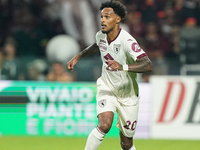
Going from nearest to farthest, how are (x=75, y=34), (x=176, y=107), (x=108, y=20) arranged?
(x=108, y=20) < (x=176, y=107) < (x=75, y=34)

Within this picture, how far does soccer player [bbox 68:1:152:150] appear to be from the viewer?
548cm

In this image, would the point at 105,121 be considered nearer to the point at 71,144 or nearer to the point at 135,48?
the point at 135,48

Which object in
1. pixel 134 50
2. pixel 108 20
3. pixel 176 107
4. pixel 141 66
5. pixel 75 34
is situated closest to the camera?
pixel 141 66

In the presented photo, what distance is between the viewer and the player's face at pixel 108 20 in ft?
18.5

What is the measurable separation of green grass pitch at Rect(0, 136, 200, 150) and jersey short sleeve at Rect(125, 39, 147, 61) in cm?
259

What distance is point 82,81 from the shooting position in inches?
372

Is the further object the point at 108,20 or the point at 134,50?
the point at 108,20

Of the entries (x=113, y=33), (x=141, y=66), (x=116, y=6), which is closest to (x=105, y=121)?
(x=141, y=66)

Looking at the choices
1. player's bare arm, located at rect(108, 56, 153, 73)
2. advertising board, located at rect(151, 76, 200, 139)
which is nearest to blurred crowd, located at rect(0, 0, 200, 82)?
advertising board, located at rect(151, 76, 200, 139)

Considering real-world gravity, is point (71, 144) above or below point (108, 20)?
below

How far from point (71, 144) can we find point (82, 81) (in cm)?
170

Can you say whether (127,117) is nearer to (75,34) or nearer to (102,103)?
(102,103)

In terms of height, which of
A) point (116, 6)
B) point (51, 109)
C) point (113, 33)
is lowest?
point (51, 109)

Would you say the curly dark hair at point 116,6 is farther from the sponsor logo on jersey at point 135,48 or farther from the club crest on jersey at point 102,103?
the club crest on jersey at point 102,103
